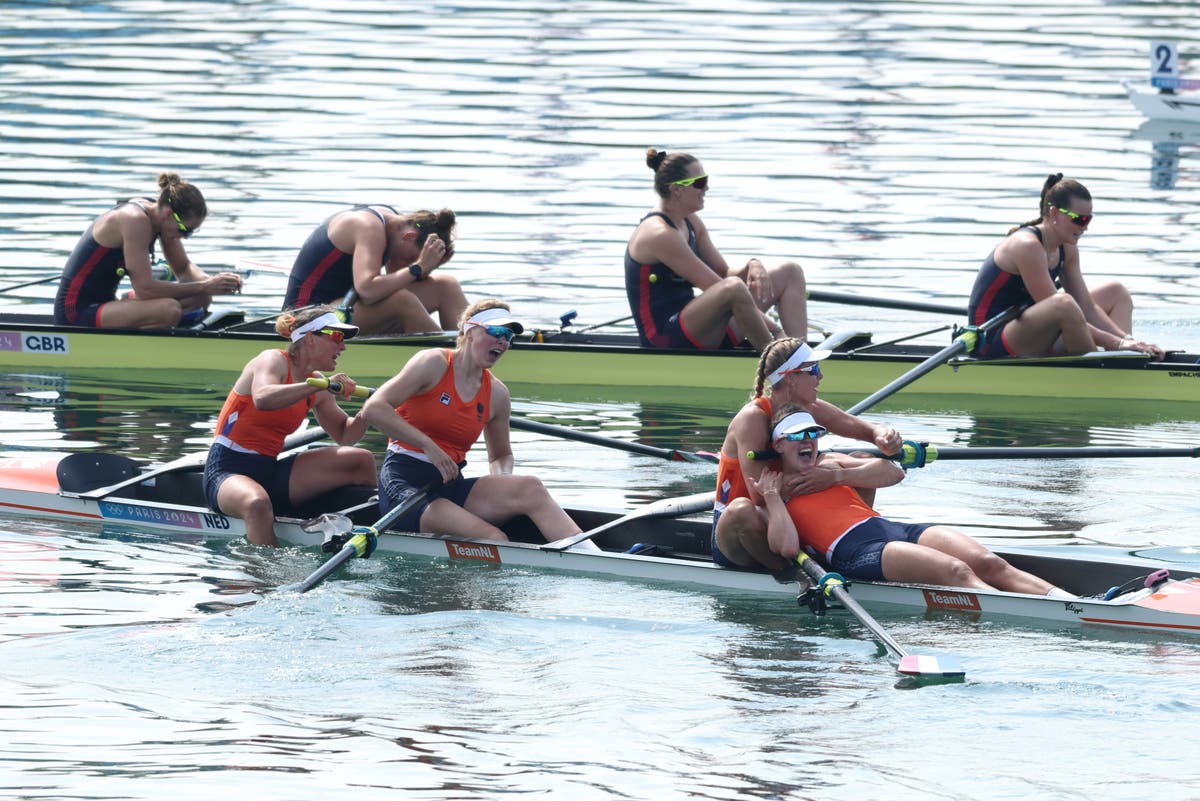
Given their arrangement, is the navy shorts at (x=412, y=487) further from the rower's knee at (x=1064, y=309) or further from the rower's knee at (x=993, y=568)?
the rower's knee at (x=1064, y=309)

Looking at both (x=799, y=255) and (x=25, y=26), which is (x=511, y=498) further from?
(x=25, y=26)

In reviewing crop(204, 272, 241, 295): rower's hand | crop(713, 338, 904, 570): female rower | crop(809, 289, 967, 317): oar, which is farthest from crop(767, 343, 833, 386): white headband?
crop(204, 272, 241, 295): rower's hand

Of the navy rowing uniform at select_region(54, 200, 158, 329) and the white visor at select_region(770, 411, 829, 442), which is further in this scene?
the navy rowing uniform at select_region(54, 200, 158, 329)

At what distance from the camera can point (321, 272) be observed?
13.9 meters

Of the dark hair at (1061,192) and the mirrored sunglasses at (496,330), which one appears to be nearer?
the mirrored sunglasses at (496,330)

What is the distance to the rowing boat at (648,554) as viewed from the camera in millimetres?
8359

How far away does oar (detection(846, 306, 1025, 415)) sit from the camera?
12953mm

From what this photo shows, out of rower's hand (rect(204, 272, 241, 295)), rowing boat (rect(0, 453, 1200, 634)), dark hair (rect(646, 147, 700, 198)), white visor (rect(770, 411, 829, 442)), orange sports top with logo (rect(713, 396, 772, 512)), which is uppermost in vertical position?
dark hair (rect(646, 147, 700, 198))

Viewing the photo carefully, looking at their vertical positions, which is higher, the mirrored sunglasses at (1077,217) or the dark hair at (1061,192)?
the dark hair at (1061,192)

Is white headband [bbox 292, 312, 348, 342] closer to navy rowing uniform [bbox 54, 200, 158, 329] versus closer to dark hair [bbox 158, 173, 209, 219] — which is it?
dark hair [bbox 158, 173, 209, 219]

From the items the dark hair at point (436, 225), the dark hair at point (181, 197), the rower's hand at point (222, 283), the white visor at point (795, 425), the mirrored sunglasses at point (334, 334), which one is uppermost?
the dark hair at point (181, 197)

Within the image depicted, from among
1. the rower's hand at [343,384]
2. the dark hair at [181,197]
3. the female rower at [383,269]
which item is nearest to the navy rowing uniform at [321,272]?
the female rower at [383,269]

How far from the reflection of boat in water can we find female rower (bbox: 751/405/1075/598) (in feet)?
52.7

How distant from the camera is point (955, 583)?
28.0 ft
